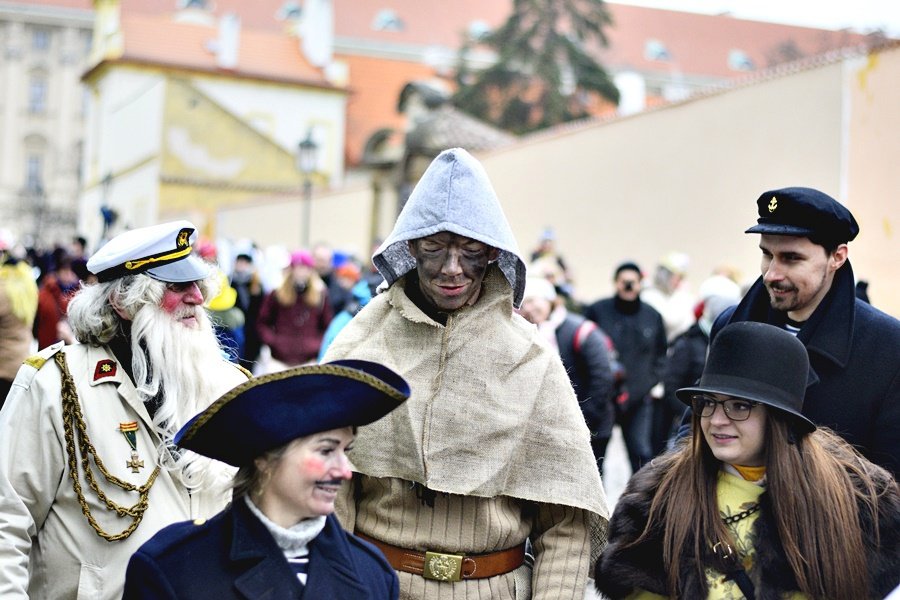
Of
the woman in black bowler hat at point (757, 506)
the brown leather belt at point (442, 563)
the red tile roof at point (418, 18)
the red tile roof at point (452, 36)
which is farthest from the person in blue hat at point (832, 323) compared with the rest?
the red tile roof at point (418, 18)

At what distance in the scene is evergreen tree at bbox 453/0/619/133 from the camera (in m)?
41.2

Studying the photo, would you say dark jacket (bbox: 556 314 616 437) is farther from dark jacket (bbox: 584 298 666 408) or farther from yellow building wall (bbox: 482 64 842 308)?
yellow building wall (bbox: 482 64 842 308)

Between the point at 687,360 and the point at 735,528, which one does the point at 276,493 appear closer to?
the point at 735,528

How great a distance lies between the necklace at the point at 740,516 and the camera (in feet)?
10.5

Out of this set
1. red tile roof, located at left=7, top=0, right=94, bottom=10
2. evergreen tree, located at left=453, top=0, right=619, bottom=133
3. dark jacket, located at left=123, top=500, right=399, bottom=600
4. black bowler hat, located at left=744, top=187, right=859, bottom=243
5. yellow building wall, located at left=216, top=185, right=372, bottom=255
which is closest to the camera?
dark jacket, located at left=123, top=500, right=399, bottom=600

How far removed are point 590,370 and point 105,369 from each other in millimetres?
4824

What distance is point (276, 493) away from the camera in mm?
2521

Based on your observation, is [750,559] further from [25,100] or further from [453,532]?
[25,100]

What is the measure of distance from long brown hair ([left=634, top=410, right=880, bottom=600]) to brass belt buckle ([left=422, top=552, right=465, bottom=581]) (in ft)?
1.61

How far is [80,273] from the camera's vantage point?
22.5 feet

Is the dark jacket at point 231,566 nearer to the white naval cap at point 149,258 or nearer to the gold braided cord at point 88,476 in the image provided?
the gold braided cord at point 88,476

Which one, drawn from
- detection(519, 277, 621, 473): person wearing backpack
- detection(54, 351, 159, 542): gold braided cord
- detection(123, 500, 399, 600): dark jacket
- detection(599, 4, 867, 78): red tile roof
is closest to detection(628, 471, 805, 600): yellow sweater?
detection(123, 500, 399, 600): dark jacket

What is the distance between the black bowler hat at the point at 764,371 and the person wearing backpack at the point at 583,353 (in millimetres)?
4490

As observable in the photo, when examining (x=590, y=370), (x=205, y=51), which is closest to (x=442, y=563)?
(x=590, y=370)
